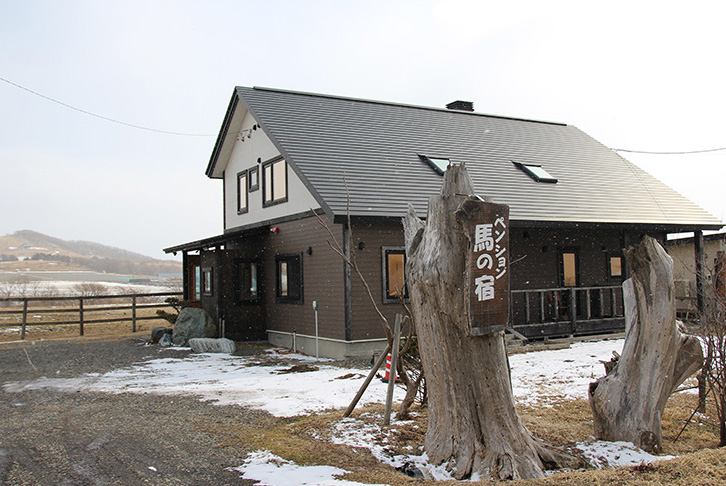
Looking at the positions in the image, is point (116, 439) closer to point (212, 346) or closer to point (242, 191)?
point (212, 346)

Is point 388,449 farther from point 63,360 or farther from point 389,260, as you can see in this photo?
point 63,360

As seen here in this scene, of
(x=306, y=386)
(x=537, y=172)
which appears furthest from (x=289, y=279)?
(x=537, y=172)

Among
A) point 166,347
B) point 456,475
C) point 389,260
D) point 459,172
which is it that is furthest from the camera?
point 166,347

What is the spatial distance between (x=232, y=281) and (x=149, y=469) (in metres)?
11.1

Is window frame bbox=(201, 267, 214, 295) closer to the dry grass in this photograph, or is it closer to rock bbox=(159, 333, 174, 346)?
rock bbox=(159, 333, 174, 346)

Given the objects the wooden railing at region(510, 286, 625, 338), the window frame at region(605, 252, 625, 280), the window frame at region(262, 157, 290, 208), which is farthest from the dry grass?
the window frame at region(262, 157, 290, 208)

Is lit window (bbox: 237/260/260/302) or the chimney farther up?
the chimney

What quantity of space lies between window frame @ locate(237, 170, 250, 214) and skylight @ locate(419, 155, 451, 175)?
5.58 meters

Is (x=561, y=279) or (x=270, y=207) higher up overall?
(x=270, y=207)

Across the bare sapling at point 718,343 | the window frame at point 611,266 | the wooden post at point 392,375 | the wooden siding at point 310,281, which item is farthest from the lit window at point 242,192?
the bare sapling at point 718,343

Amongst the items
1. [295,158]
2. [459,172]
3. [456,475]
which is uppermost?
[295,158]

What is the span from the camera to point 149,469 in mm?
5520

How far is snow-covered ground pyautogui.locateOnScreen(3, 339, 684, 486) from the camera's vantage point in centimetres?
575

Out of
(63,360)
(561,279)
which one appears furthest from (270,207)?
(561,279)
